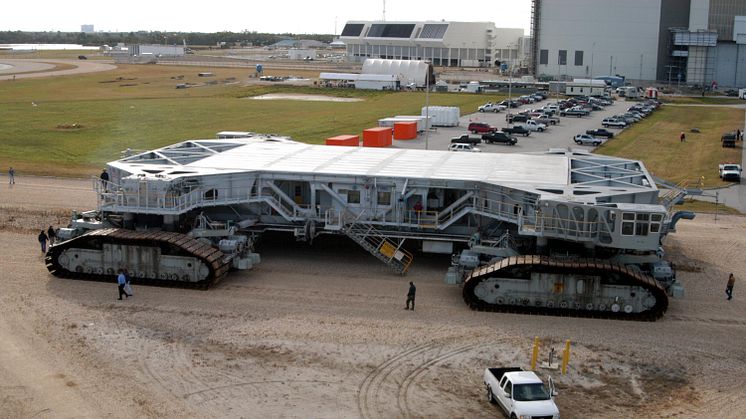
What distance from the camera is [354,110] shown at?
97688 millimetres

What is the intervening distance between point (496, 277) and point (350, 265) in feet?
24.7

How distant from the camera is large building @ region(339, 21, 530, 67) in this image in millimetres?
179375

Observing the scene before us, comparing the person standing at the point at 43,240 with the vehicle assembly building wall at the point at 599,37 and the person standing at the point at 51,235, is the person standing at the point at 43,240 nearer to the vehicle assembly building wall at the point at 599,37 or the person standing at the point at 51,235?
the person standing at the point at 51,235

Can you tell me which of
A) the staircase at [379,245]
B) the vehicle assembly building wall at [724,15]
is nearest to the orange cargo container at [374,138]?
the staircase at [379,245]

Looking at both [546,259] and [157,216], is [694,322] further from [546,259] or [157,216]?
[157,216]

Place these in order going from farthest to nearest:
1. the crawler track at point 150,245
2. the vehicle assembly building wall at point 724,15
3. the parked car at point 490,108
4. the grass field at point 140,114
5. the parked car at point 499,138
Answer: the vehicle assembly building wall at point 724,15 < the parked car at point 490,108 < the parked car at point 499,138 < the grass field at point 140,114 < the crawler track at point 150,245

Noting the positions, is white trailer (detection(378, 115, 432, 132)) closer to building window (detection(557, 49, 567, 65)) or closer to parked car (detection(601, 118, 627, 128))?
parked car (detection(601, 118, 627, 128))

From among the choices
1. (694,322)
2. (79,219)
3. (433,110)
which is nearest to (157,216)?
(79,219)

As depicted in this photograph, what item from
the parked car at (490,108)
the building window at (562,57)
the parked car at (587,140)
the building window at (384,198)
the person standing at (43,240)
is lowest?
the person standing at (43,240)

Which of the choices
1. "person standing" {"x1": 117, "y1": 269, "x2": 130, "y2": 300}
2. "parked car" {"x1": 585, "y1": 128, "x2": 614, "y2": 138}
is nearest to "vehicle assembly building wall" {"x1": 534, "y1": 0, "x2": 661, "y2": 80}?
"parked car" {"x1": 585, "y1": 128, "x2": 614, "y2": 138}

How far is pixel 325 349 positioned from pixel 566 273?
900cm

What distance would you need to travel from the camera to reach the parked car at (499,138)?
243ft

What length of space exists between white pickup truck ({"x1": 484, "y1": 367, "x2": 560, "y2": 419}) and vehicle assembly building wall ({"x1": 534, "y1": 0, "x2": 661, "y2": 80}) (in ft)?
417

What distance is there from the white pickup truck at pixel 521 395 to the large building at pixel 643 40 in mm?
123745
